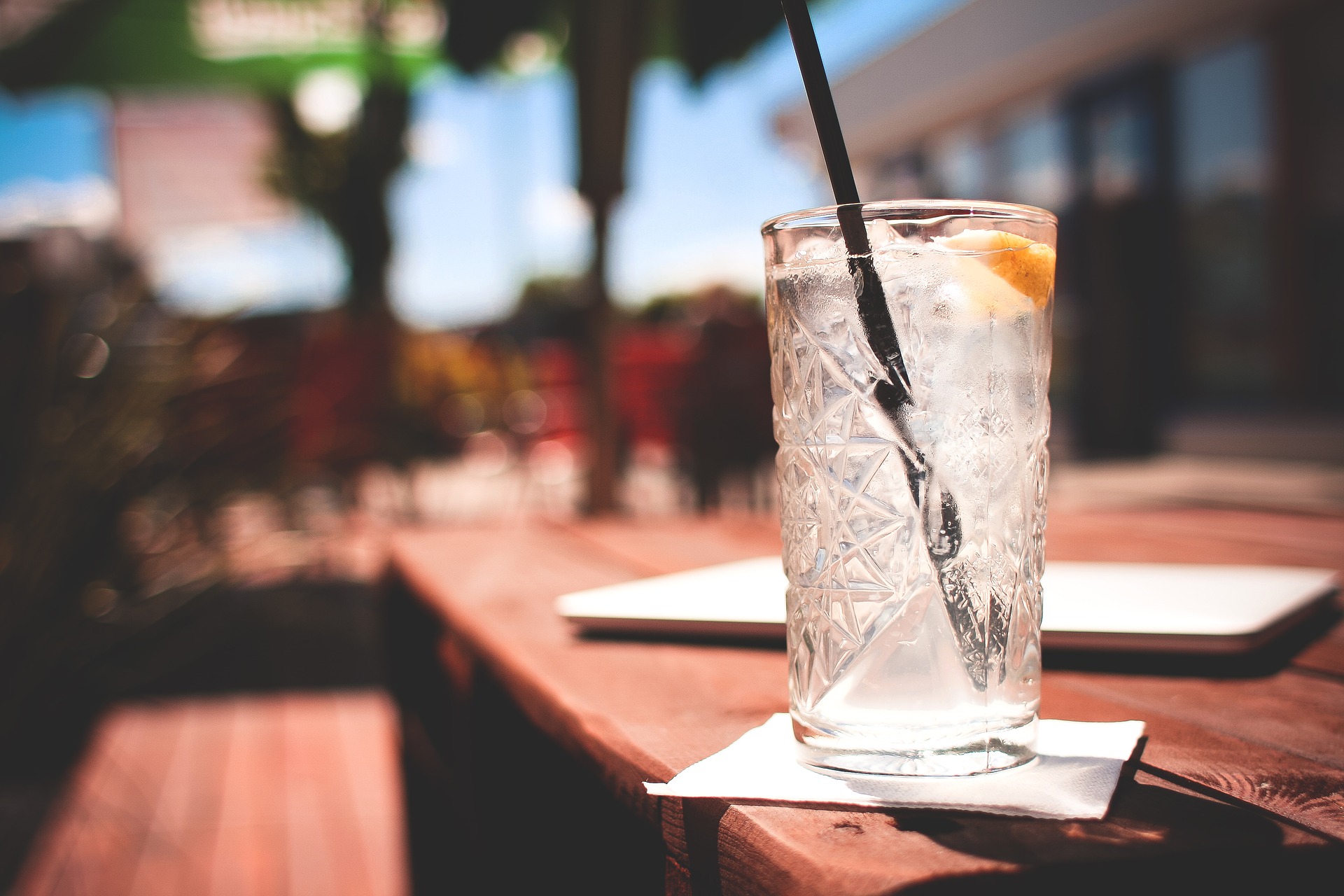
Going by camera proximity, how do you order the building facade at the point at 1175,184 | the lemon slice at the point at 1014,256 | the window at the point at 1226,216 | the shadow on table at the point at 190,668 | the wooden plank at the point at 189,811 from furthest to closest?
the window at the point at 1226,216, the building facade at the point at 1175,184, the wooden plank at the point at 189,811, the shadow on table at the point at 190,668, the lemon slice at the point at 1014,256

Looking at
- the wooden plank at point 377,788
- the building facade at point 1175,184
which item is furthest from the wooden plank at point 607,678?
the building facade at point 1175,184

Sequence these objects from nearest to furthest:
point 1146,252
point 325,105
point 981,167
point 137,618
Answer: point 137,618
point 1146,252
point 981,167
point 325,105

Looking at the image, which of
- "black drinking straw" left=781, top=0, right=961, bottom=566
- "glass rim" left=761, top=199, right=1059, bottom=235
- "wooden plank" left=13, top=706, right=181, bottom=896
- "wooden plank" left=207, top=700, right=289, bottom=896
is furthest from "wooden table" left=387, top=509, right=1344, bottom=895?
"wooden plank" left=13, top=706, right=181, bottom=896

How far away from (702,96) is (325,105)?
28.5 feet

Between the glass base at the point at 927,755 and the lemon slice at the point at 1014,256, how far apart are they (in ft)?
0.64

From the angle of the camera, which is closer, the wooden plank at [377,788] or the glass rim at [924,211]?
the glass rim at [924,211]

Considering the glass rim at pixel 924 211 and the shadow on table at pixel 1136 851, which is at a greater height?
the glass rim at pixel 924 211

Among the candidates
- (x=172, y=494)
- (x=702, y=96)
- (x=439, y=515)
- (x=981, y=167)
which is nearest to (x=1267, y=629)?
(x=172, y=494)

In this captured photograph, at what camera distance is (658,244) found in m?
52.4

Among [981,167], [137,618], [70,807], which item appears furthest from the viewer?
[981,167]

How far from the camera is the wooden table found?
32 centimetres

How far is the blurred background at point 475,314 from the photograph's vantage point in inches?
60.1

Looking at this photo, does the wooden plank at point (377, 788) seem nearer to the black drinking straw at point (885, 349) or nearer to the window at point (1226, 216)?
the black drinking straw at point (885, 349)

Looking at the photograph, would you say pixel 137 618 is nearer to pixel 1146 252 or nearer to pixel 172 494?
pixel 172 494
